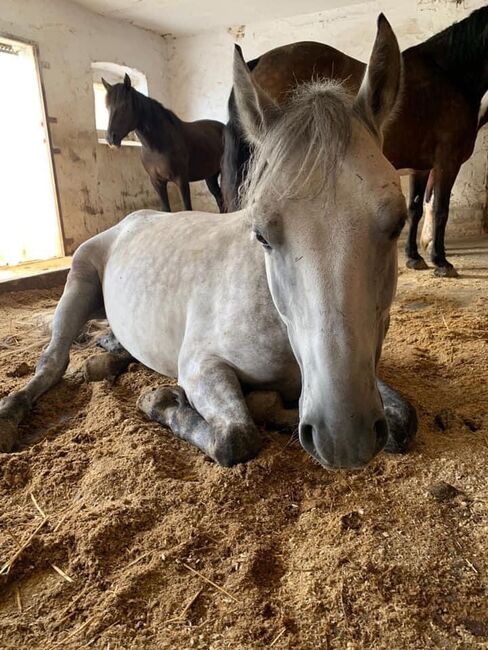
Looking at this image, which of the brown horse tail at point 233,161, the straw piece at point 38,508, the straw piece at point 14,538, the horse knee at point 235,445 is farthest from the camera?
the brown horse tail at point 233,161

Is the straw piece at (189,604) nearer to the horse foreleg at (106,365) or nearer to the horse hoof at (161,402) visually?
the horse hoof at (161,402)

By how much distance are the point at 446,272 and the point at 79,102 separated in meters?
6.77

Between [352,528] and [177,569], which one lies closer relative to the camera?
[177,569]

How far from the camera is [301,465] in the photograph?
1.64 metres

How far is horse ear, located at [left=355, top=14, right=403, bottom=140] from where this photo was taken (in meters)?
1.37

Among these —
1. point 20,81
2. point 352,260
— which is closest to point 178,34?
point 20,81

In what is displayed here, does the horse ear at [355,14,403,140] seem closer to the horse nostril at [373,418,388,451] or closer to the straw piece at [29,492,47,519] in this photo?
the horse nostril at [373,418,388,451]

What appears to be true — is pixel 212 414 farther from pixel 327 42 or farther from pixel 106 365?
pixel 327 42

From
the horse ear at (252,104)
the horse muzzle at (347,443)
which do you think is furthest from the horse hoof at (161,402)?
the horse ear at (252,104)

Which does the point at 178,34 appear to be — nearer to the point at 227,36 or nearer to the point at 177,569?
the point at 227,36

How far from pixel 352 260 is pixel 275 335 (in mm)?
670

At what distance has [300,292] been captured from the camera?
1.25 metres

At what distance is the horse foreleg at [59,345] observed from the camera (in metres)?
2.10

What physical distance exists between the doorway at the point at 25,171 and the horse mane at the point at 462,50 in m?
5.74
